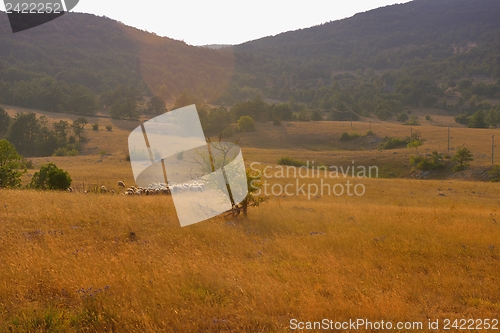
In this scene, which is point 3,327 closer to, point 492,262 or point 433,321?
point 433,321

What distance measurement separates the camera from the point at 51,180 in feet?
61.9

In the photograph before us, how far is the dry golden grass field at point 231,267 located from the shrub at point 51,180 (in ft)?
18.5

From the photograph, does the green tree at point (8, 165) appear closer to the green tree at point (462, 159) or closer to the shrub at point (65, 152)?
the shrub at point (65, 152)

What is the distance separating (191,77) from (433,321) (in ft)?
564

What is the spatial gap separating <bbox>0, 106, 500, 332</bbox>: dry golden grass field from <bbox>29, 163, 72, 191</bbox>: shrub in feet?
18.5

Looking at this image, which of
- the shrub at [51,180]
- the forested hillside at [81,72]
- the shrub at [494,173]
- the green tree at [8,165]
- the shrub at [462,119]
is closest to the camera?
the green tree at [8,165]

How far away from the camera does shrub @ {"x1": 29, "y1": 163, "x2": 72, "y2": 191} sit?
18.9 m

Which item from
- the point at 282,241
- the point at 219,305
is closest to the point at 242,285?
the point at 219,305

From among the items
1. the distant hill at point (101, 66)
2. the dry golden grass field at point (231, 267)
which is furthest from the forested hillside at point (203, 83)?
the dry golden grass field at point (231, 267)

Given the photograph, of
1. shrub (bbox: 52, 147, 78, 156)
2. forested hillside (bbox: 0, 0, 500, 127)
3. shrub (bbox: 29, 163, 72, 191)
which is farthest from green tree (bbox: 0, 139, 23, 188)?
forested hillside (bbox: 0, 0, 500, 127)

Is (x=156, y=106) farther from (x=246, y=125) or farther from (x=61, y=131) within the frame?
(x=61, y=131)

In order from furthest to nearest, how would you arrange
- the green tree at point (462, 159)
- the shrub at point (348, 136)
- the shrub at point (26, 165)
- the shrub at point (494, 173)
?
the shrub at point (348, 136)
the green tree at point (462, 159)
the shrub at point (494, 173)
the shrub at point (26, 165)

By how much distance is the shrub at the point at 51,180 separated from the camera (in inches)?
743

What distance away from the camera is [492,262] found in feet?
26.7
